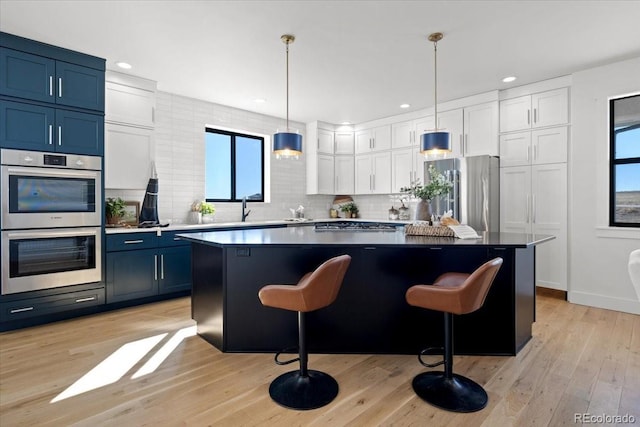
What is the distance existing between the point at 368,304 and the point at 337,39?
2440 millimetres

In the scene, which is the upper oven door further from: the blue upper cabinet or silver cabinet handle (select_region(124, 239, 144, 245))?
the blue upper cabinet

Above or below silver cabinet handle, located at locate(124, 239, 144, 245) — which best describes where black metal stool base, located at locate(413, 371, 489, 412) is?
below

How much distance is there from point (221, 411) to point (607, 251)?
4.35m

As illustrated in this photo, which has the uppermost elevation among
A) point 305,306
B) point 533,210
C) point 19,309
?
point 533,210

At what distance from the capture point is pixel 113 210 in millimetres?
4141

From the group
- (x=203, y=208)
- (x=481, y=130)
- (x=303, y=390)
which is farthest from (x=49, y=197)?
(x=481, y=130)

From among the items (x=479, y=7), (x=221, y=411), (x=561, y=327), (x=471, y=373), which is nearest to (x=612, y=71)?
(x=479, y=7)

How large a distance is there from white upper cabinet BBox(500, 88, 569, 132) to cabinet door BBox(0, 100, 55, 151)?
17.6 feet

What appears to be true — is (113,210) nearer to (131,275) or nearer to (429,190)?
(131,275)

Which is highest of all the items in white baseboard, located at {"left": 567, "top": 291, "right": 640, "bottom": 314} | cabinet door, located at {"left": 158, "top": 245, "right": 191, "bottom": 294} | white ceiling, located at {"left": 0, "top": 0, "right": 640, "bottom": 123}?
white ceiling, located at {"left": 0, "top": 0, "right": 640, "bottom": 123}

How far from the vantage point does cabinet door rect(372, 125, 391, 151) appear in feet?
20.5

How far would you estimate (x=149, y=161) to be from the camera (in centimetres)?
437

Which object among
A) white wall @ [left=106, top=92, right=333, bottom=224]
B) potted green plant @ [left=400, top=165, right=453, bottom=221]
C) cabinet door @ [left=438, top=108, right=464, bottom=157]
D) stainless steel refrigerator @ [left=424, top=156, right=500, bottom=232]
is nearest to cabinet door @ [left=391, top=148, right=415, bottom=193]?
cabinet door @ [left=438, top=108, right=464, bottom=157]

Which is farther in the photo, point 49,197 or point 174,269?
point 174,269
